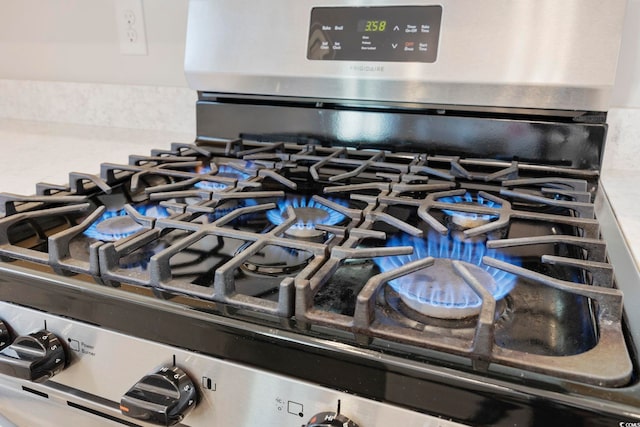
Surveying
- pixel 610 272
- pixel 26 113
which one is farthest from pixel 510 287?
pixel 26 113

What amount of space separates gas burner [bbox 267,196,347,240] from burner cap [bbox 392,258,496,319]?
0.15m

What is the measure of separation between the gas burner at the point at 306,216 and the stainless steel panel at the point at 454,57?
0.99 feet

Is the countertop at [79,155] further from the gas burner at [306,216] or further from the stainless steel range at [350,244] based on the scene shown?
the gas burner at [306,216]

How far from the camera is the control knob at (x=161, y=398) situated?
0.48 metres

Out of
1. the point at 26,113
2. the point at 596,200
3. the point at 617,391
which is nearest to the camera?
the point at 617,391

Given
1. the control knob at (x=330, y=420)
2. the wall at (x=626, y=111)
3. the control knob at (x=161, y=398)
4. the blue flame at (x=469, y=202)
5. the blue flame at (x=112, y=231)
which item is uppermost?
the wall at (x=626, y=111)

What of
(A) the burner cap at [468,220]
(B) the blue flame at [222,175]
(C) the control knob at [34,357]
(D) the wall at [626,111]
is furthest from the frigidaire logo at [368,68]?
(C) the control knob at [34,357]

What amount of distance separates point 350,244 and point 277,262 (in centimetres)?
10

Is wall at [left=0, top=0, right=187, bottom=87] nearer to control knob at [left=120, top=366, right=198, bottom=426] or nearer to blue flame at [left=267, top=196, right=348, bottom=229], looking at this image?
blue flame at [left=267, top=196, right=348, bottom=229]

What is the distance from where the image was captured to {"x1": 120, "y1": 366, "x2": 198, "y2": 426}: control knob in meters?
0.48

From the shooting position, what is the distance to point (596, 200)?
31.6 inches

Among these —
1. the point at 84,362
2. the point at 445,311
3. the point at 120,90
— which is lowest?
the point at 84,362

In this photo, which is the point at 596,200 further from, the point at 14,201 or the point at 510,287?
the point at 14,201

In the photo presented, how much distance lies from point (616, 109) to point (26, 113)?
1.54 metres
